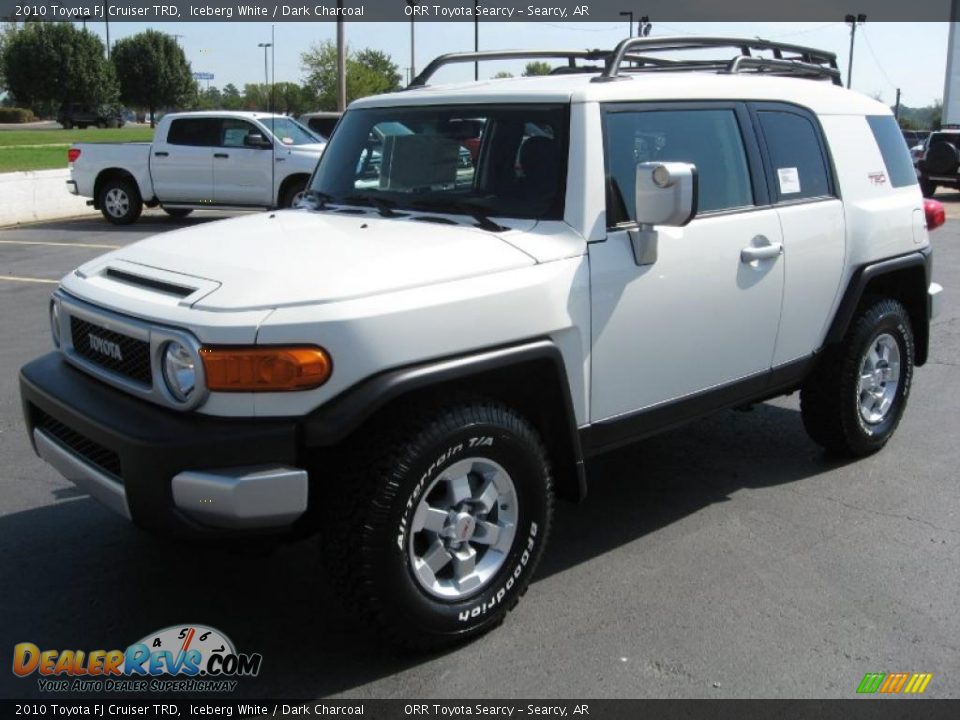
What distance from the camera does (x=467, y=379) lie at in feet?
11.0

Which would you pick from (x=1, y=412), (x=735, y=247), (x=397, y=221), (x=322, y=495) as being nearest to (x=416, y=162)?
(x=397, y=221)

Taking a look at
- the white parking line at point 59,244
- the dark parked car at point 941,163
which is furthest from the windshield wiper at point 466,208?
the dark parked car at point 941,163

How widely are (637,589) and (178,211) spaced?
1549cm

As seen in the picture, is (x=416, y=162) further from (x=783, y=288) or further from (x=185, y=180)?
(x=185, y=180)

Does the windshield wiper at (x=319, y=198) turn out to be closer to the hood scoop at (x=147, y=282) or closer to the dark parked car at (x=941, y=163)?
the hood scoop at (x=147, y=282)

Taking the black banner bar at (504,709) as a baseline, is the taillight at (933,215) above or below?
above

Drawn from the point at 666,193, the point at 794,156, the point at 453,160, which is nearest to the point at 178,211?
the point at 453,160

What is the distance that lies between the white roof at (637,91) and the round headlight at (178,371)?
1728 millimetres

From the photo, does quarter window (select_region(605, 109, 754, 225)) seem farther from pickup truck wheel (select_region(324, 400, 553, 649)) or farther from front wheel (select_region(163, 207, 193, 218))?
front wheel (select_region(163, 207, 193, 218))

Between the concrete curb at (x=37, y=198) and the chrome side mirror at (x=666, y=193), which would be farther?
the concrete curb at (x=37, y=198)

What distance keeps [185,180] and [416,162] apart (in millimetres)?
13447

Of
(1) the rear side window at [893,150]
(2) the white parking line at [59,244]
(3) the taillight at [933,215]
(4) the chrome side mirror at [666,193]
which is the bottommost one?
(2) the white parking line at [59,244]

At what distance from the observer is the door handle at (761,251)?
418cm

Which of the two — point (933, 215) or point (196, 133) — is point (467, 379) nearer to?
point (933, 215)
